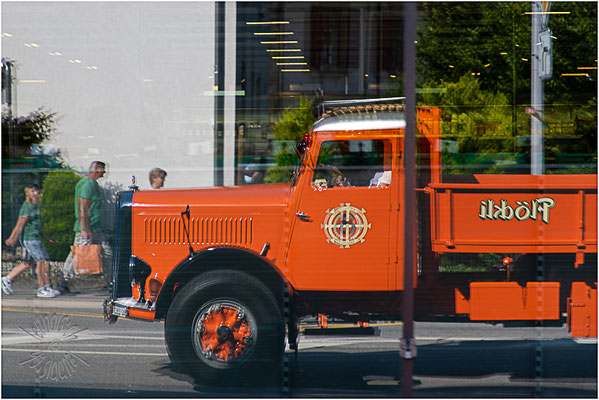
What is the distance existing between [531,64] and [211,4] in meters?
2.39

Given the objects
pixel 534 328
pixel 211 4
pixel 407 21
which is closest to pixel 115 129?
pixel 211 4

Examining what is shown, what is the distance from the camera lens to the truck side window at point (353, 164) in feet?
14.7

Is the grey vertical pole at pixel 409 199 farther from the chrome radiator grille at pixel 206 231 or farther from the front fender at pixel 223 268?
the chrome radiator grille at pixel 206 231

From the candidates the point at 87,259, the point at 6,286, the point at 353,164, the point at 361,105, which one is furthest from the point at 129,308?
the point at 361,105

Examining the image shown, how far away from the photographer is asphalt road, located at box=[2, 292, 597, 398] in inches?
183

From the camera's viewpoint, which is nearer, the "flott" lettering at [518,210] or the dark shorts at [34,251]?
the "flott" lettering at [518,210]

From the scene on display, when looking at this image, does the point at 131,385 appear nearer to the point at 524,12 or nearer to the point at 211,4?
the point at 211,4

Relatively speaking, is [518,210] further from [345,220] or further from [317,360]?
[317,360]

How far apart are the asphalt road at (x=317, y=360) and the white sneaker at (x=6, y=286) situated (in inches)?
2.0

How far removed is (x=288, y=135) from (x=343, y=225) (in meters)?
0.77

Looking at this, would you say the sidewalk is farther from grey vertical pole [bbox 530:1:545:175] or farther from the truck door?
grey vertical pole [bbox 530:1:545:175]

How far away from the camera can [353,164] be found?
14.8ft

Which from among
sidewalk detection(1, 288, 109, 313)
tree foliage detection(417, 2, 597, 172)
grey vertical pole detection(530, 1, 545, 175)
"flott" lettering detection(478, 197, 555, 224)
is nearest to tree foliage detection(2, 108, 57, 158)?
sidewalk detection(1, 288, 109, 313)

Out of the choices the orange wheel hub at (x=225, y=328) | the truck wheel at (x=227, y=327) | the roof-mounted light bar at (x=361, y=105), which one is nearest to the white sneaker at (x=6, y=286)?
the truck wheel at (x=227, y=327)
